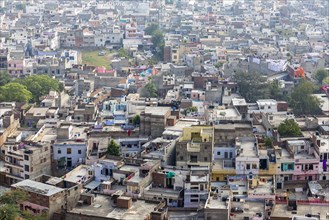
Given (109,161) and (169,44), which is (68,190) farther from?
(169,44)

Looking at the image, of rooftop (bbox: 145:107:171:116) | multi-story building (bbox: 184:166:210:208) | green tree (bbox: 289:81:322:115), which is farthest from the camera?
green tree (bbox: 289:81:322:115)

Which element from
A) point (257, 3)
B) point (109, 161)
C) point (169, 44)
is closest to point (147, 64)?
point (169, 44)

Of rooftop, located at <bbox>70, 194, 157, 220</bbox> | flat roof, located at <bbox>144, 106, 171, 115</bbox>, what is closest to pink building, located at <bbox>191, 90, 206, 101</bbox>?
flat roof, located at <bbox>144, 106, 171, 115</bbox>

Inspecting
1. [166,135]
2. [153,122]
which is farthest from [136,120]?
[166,135]

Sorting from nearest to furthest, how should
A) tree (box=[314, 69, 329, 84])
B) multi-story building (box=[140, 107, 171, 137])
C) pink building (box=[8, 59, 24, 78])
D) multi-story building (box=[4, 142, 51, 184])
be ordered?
multi-story building (box=[4, 142, 51, 184])
multi-story building (box=[140, 107, 171, 137])
tree (box=[314, 69, 329, 84])
pink building (box=[8, 59, 24, 78])

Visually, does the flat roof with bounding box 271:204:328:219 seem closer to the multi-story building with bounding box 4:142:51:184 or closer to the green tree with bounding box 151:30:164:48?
the multi-story building with bounding box 4:142:51:184

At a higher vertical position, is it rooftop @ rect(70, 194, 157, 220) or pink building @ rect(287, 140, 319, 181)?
pink building @ rect(287, 140, 319, 181)

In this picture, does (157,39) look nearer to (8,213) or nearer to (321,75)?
(321,75)

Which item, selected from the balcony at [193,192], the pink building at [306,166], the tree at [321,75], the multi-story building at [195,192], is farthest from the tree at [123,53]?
the balcony at [193,192]
